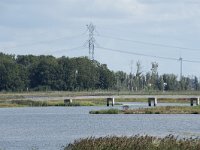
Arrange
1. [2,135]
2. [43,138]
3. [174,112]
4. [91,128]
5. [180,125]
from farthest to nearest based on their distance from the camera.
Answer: [174,112] → [180,125] → [91,128] → [2,135] → [43,138]

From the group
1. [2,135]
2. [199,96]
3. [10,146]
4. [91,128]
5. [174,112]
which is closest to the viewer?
[10,146]

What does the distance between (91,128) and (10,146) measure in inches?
1006

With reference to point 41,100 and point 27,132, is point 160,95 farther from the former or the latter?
point 27,132

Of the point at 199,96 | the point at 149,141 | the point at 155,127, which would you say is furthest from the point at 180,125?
the point at 199,96

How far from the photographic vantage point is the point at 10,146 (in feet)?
207

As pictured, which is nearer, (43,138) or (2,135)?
(43,138)

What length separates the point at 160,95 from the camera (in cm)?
18825

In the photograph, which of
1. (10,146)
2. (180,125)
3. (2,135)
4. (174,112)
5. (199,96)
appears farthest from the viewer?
(199,96)

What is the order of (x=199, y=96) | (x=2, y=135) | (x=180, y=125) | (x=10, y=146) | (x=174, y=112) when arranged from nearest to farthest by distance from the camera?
(x=10, y=146) → (x=2, y=135) → (x=180, y=125) → (x=174, y=112) → (x=199, y=96)

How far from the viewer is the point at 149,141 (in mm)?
48406

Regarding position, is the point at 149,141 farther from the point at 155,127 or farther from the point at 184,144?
the point at 155,127

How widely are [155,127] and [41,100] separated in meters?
101

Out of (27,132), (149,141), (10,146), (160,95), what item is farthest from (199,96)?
(149,141)

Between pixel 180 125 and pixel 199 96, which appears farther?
pixel 199 96
